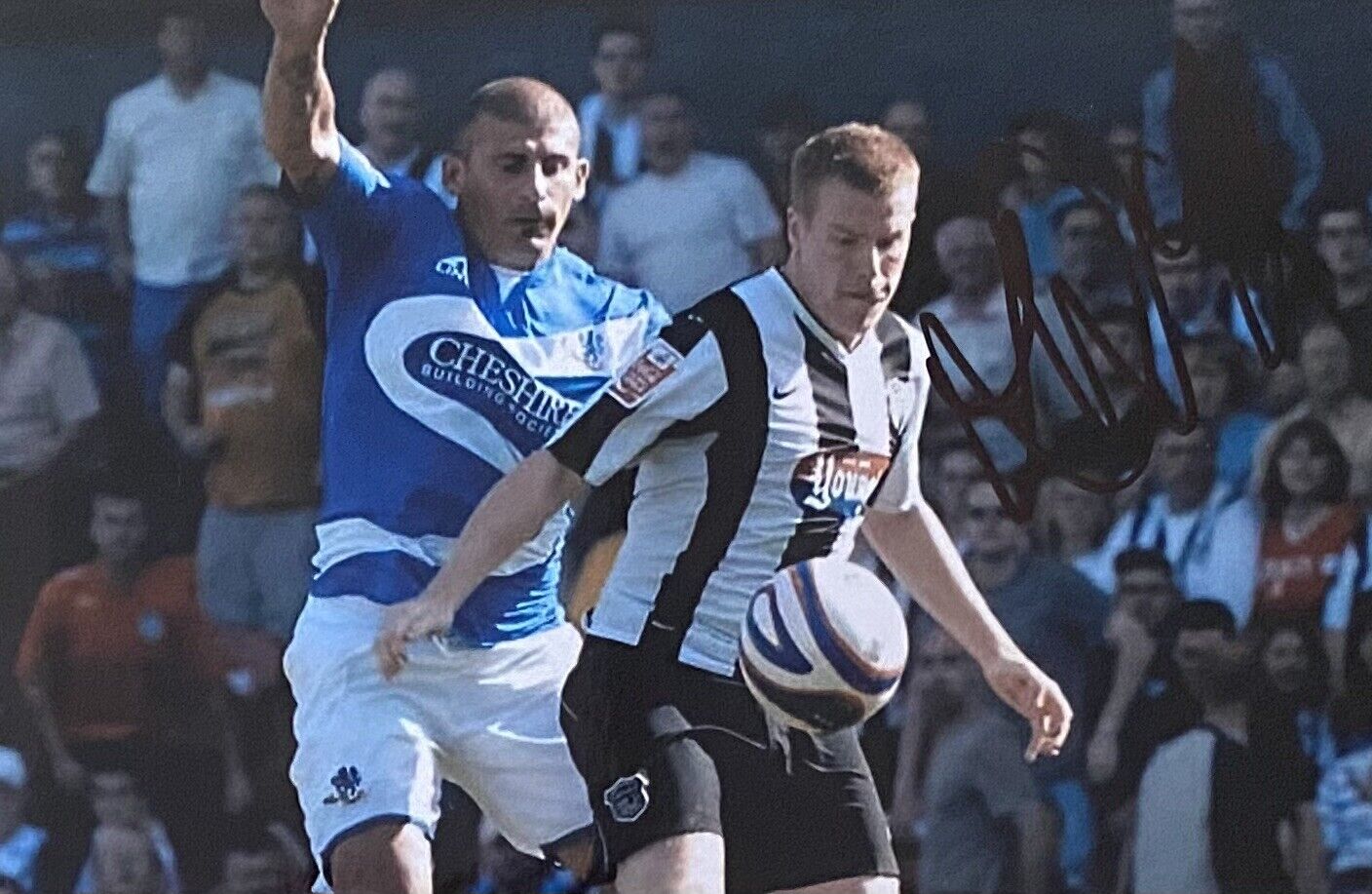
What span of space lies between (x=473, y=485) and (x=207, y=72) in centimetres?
429

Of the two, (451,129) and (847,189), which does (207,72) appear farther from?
(847,189)


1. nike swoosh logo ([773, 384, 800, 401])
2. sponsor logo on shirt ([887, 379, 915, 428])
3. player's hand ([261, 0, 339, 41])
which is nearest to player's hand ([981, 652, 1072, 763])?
sponsor logo on shirt ([887, 379, 915, 428])

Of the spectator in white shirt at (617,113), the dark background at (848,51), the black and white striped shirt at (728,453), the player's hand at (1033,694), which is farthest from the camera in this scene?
the spectator in white shirt at (617,113)

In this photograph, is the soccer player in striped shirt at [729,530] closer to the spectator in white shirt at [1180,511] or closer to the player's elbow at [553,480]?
the player's elbow at [553,480]

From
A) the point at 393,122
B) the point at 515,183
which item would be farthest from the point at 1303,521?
the point at 515,183

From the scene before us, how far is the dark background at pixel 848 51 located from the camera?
8.73 meters

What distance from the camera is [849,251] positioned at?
210 inches

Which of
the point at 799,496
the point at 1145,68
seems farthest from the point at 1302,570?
the point at 799,496

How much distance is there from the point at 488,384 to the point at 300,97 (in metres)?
0.70

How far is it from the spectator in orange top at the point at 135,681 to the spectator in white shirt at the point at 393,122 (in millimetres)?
1470

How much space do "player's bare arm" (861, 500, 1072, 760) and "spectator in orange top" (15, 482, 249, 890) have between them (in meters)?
4.56

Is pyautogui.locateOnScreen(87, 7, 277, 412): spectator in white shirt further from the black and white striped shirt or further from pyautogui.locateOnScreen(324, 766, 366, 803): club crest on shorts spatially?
the black and white striped shirt

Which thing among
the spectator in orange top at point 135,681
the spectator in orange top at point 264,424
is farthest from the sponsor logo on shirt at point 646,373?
the spectator in orange top at point 135,681

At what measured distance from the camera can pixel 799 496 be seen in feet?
17.7
